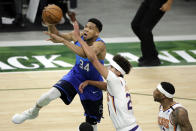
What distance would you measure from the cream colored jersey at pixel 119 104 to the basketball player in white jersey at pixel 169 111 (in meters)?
0.31

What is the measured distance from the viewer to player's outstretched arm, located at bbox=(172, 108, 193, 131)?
192 inches

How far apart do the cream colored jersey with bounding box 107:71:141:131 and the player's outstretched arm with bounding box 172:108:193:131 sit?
476 mm

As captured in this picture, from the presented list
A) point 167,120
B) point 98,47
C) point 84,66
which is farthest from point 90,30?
point 167,120

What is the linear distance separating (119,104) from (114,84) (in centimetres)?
21

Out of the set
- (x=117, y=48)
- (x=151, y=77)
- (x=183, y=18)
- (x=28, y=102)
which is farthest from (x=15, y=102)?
(x=183, y=18)

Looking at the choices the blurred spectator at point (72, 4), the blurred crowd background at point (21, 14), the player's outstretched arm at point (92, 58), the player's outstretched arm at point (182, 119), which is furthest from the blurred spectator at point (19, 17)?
the player's outstretched arm at point (182, 119)

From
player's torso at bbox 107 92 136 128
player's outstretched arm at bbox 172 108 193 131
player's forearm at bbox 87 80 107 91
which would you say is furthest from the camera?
player's forearm at bbox 87 80 107 91

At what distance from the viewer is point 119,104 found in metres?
5.16

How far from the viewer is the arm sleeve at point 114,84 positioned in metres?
5.17

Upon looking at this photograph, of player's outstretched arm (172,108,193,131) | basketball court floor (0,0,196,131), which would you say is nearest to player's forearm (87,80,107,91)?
player's outstretched arm (172,108,193,131)

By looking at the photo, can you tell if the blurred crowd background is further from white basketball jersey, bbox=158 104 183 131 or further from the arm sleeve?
white basketball jersey, bbox=158 104 183 131

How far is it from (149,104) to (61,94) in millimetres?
2168

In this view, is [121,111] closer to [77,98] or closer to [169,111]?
[169,111]

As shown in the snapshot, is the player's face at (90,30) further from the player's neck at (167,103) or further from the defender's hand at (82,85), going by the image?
the player's neck at (167,103)
